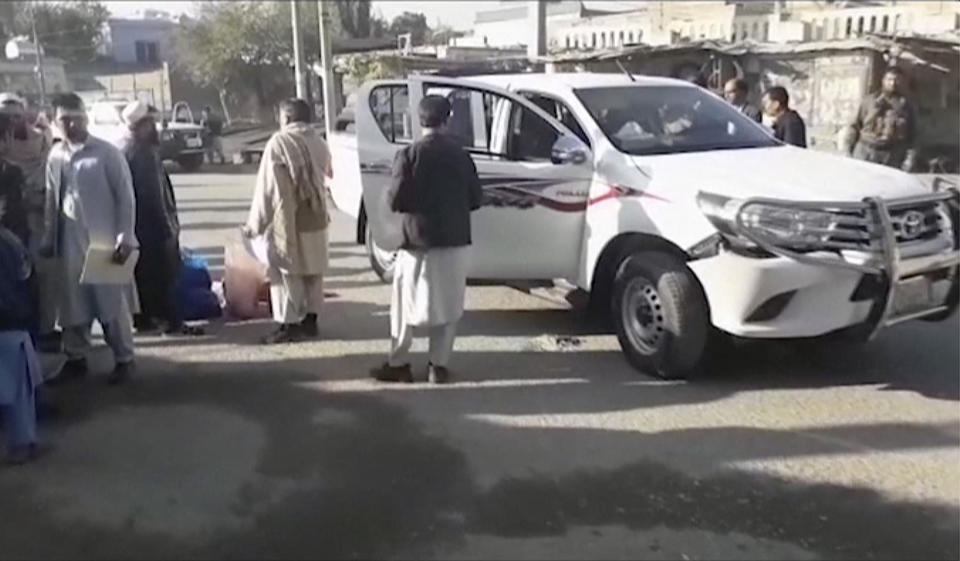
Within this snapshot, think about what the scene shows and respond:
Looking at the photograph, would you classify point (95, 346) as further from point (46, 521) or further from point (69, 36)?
point (69, 36)

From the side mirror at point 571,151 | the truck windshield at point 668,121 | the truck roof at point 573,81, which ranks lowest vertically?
the side mirror at point 571,151

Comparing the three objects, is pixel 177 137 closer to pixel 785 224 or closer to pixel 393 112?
pixel 393 112

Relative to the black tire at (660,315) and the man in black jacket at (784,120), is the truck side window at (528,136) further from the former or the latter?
the man in black jacket at (784,120)

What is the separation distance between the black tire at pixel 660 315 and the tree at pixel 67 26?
1644 inches

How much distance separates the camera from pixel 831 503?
169 inches

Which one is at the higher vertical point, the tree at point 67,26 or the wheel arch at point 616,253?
the tree at point 67,26

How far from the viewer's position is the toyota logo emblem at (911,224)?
17.8 feet

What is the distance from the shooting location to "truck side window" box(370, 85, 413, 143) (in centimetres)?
751

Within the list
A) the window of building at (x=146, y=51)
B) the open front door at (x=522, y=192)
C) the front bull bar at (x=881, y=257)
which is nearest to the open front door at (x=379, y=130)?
the open front door at (x=522, y=192)

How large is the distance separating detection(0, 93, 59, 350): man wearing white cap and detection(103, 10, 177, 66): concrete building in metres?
50.6

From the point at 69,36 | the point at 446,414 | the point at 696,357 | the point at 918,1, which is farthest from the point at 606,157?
the point at 69,36

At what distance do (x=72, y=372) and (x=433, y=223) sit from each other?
8.19ft

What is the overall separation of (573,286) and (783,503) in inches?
101

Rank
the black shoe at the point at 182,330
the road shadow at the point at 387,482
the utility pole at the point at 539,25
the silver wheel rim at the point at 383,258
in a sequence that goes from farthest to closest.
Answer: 1. the utility pole at the point at 539,25
2. the silver wheel rim at the point at 383,258
3. the black shoe at the point at 182,330
4. the road shadow at the point at 387,482
